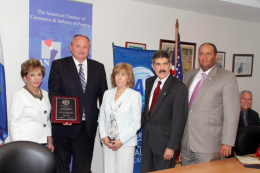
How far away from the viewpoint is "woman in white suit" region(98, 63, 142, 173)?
8.02 feet

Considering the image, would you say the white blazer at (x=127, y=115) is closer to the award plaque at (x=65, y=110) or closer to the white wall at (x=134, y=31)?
the award plaque at (x=65, y=110)

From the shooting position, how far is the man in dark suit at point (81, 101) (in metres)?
2.67

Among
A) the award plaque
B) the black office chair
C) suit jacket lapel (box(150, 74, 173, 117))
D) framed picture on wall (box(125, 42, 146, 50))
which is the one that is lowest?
the black office chair

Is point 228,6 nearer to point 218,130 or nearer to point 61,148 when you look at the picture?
point 218,130

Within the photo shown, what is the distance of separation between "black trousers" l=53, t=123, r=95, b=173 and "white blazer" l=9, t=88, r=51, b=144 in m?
0.18

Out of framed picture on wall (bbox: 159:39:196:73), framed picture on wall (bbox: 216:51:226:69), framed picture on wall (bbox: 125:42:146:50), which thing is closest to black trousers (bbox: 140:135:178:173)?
framed picture on wall (bbox: 125:42:146:50)

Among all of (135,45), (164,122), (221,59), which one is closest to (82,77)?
(164,122)

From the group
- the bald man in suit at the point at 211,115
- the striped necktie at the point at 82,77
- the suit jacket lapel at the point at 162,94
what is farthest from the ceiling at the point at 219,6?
the suit jacket lapel at the point at 162,94

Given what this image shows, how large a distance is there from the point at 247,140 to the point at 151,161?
3.36ft

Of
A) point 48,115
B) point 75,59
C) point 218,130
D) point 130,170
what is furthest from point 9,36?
point 218,130

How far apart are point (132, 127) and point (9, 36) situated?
80.7 inches

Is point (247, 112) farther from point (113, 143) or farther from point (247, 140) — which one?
point (113, 143)

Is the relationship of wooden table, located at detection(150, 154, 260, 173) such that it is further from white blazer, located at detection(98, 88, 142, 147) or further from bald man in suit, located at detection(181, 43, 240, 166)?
white blazer, located at detection(98, 88, 142, 147)

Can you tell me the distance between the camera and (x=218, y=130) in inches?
96.8
